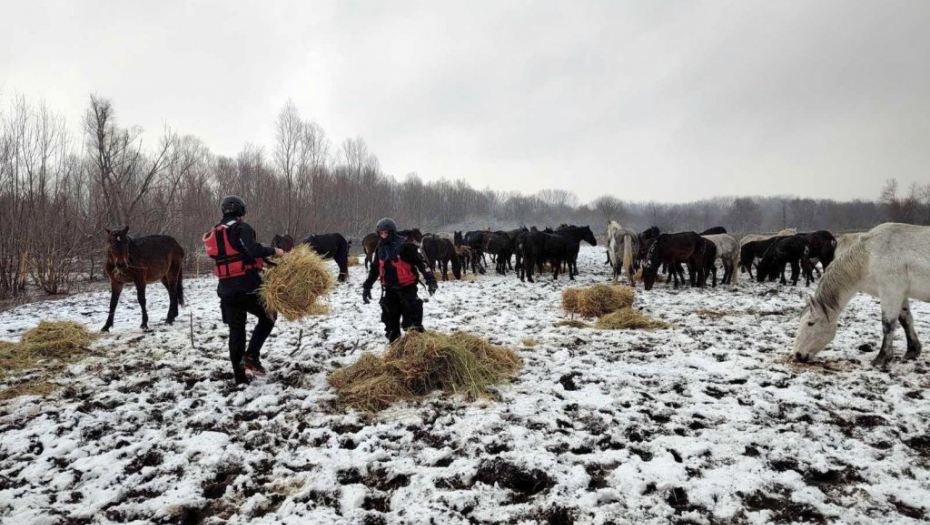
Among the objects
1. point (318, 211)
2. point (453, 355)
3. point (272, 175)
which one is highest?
point (272, 175)

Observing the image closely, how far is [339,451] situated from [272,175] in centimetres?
3398

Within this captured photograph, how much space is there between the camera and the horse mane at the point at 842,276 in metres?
5.02

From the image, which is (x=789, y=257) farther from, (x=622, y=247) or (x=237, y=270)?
(x=237, y=270)

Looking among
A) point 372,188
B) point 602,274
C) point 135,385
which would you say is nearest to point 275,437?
point 135,385

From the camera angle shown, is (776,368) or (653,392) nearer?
(653,392)

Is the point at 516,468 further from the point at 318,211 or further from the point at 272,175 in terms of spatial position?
the point at 272,175

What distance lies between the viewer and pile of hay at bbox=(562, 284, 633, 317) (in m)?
8.43

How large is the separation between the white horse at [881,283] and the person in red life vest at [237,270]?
255 inches

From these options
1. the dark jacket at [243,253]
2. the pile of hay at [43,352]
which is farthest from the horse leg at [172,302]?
the dark jacket at [243,253]

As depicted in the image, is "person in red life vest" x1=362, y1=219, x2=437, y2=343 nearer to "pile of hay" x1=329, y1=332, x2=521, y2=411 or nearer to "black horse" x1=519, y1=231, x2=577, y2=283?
"pile of hay" x1=329, y1=332, x2=521, y2=411

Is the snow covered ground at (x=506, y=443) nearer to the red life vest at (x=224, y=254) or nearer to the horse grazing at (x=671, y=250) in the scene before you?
the red life vest at (x=224, y=254)

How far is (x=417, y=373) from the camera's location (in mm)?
4449

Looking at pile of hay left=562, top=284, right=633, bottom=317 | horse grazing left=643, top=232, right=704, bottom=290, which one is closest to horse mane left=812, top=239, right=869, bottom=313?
pile of hay left=562, top=284, right=633, bottom=317

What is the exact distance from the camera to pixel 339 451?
3223mm
